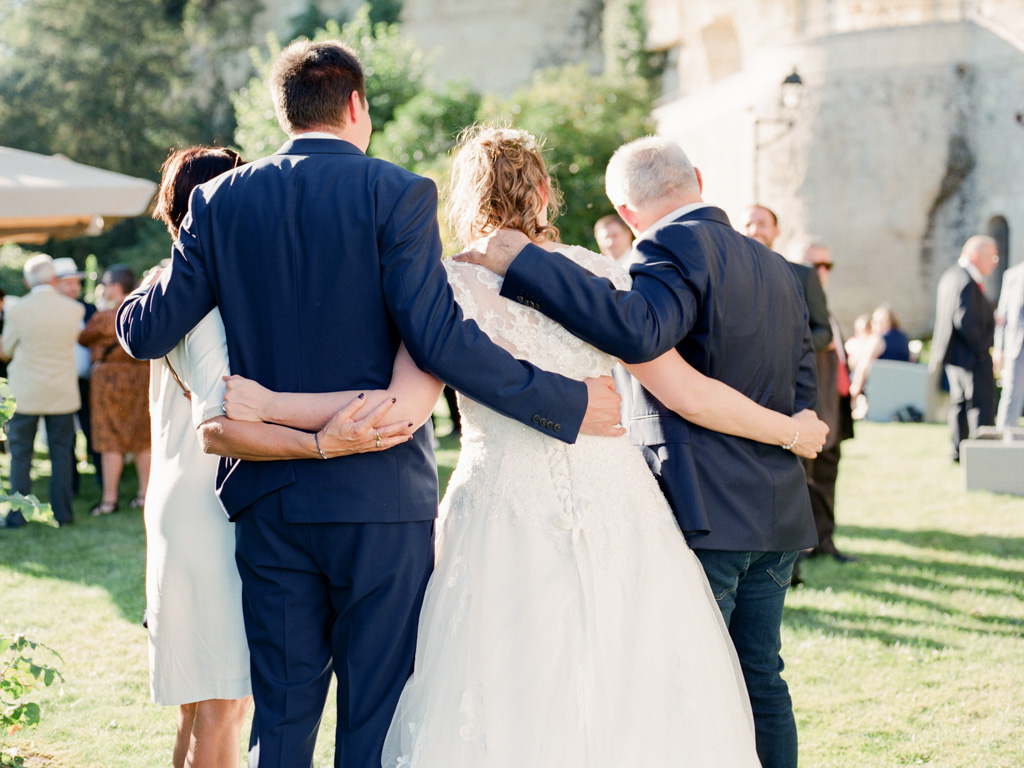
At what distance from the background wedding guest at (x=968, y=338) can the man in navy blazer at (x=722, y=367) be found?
7.42 m

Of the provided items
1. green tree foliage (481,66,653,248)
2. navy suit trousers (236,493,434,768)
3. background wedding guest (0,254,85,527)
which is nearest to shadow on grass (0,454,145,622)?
background wedding guest (0,254,85,527)

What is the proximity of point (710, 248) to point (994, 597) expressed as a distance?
3.88 m

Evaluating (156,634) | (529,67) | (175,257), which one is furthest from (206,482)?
(529,67)

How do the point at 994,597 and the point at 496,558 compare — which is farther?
the point at 994,597

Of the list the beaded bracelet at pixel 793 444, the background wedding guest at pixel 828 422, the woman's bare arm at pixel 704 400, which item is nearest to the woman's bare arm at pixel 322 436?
the woman's bare arm at pixel 704 400

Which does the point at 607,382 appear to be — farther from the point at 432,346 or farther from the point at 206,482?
the point at 206,482

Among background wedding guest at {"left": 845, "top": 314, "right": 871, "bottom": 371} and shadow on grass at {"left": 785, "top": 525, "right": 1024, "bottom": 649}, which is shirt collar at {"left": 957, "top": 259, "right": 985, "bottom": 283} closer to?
shadow on grass at {"left": 785, "top": 525, "right": 1024, "bottom": 649}

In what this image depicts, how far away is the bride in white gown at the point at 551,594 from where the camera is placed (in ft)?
7.52

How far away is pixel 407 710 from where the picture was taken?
2.38 m

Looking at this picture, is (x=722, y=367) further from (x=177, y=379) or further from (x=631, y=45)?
(x=631, y=45)

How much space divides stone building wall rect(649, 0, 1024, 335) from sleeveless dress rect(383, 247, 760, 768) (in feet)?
69.2

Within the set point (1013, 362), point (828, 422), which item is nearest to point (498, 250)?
point (828, 422)

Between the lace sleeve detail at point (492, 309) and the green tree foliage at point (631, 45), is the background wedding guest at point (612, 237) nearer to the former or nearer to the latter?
the lace sleeve detail at point (492, 309)

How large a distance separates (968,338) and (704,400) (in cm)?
800
